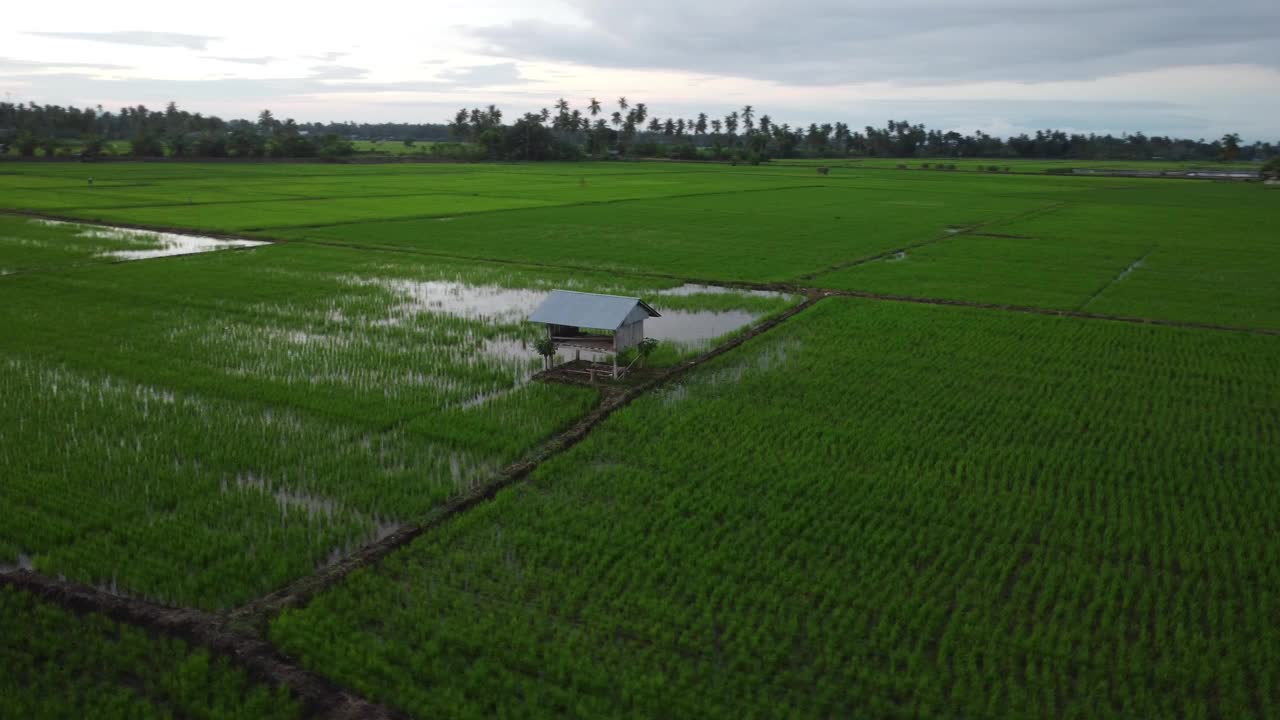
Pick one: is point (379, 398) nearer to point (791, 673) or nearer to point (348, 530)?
point (348, 530)

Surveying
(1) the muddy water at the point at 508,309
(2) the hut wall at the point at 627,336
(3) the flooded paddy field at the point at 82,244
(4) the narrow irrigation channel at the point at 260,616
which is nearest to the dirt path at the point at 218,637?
(4) the narrow irrigation channel at the point at 260,616

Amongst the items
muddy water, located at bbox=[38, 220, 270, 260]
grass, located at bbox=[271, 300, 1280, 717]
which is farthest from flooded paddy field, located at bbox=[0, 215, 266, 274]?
grass, located at bbox=[271, 300, 1280, 717]

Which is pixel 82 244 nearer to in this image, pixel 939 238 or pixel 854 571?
pixel 854 571

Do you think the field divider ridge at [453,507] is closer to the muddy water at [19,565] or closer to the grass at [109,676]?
the grass at [109,676]

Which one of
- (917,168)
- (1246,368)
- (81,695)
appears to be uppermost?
(917,168)

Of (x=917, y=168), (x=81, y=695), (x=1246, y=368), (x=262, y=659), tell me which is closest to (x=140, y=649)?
(x=81, y=695)

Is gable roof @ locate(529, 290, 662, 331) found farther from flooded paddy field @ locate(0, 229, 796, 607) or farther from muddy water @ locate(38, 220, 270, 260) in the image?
muddy water @ locate(38, 220, 270, 260)
